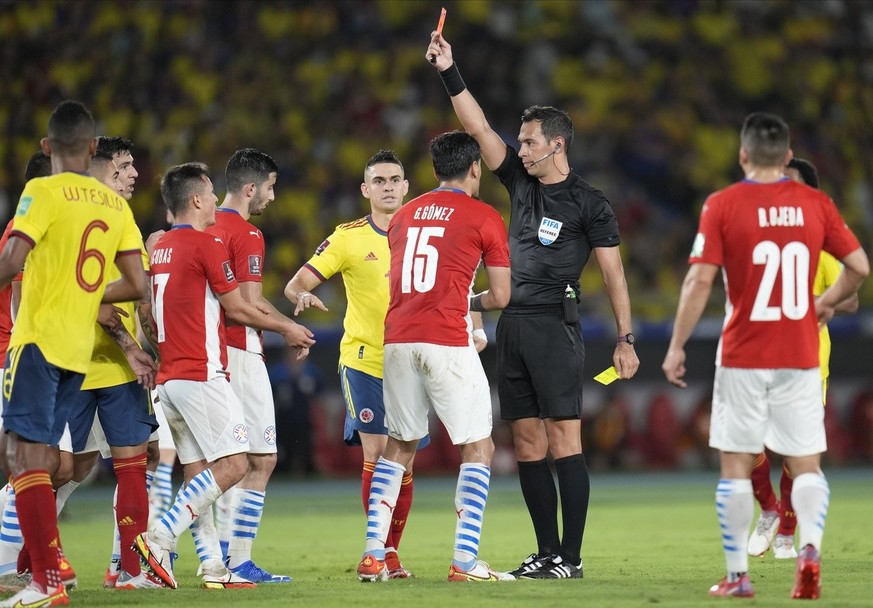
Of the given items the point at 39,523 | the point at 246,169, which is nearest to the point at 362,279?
the point at 246,169

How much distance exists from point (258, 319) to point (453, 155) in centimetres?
156

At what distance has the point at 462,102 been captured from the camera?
7688mm

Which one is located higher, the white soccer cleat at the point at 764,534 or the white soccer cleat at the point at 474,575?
the white soccer cleat at the point at 764,534

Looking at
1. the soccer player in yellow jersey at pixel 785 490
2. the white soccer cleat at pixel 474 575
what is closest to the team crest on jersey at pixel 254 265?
the white soccer cleat at pixel 474 575

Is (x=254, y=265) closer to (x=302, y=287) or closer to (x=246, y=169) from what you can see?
(x=302, y=287)

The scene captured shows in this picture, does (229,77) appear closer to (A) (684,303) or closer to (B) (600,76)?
(B) (600,76)

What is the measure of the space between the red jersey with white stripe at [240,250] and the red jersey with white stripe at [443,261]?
3.61ft

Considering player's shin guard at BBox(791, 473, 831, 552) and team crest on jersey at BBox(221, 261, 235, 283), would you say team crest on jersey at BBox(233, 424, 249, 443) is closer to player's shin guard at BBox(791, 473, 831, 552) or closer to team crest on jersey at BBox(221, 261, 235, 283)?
team crest on jersey at BBox(221, 261, 235, 283)

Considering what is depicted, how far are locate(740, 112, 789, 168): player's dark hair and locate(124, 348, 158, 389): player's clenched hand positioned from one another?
360 cm

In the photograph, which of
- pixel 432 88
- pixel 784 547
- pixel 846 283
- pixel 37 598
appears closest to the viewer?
pixel 37 598

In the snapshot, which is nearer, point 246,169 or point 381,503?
point 381,503

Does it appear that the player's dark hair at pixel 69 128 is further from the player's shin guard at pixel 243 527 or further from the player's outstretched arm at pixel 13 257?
the player's shin guard at pixel 243 527

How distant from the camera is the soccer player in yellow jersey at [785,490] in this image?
8836 millimetres

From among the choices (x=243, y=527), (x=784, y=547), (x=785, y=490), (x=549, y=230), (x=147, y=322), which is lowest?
(x=784, y=547)
